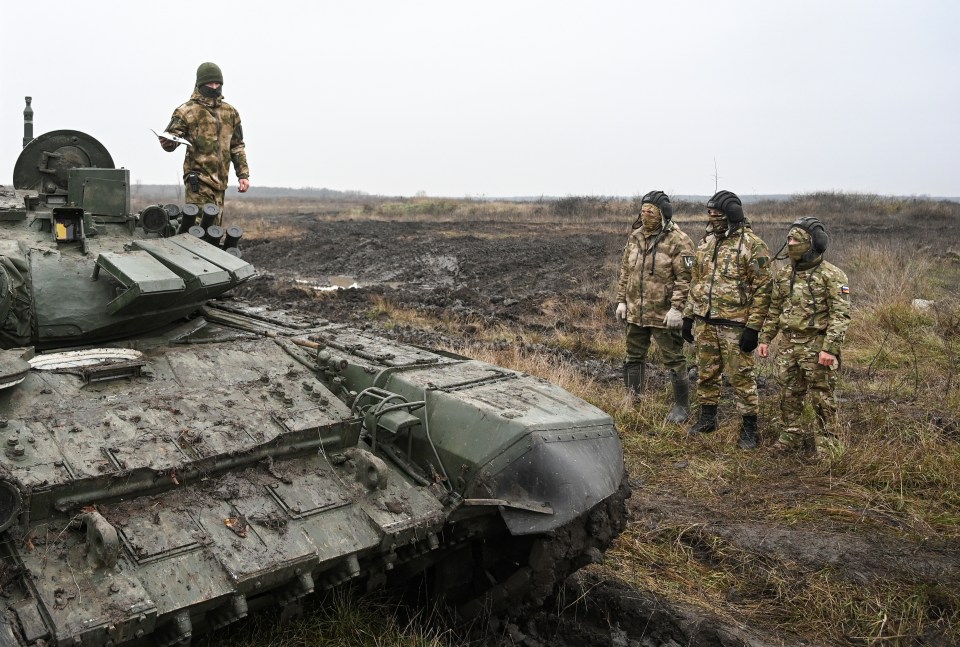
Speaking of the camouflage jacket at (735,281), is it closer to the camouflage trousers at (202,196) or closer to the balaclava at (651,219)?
the balaclava at (651,219)

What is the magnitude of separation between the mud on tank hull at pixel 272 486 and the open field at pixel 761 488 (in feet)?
1.88

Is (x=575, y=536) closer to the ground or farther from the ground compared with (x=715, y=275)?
closer to the ground

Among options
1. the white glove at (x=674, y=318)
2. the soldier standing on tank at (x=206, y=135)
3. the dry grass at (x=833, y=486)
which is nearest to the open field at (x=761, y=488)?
the dry grass at (x=833, y=486)

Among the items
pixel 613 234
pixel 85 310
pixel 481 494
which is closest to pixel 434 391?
pixel 481 494

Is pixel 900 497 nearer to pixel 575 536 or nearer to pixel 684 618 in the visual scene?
pixel 684 618

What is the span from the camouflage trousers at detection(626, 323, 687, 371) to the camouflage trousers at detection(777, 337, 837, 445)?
4.06 ft

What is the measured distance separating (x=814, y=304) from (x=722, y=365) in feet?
3.96

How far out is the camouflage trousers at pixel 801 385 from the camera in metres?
6.84

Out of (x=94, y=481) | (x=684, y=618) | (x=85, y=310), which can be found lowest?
(x=684, y=618)

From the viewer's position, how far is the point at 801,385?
23.2 ft

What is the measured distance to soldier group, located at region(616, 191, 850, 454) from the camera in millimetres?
6773

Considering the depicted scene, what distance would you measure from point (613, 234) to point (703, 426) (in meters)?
16.5

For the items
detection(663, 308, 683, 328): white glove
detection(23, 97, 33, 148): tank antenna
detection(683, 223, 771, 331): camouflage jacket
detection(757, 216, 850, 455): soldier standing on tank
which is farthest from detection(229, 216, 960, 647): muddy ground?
detection(23, 97, 33, 148): tank antenna

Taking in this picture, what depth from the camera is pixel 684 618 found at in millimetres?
4809
